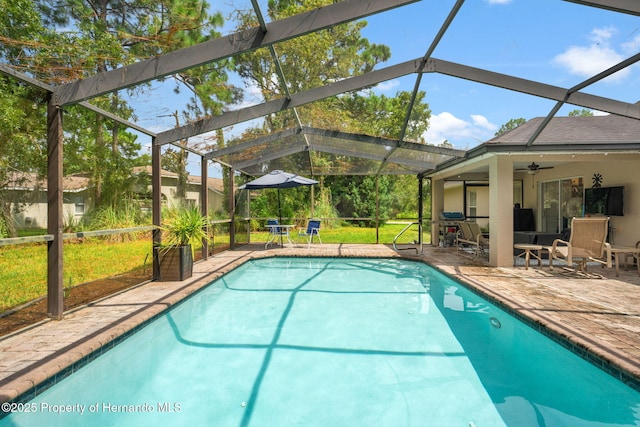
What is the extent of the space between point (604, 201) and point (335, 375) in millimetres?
8411

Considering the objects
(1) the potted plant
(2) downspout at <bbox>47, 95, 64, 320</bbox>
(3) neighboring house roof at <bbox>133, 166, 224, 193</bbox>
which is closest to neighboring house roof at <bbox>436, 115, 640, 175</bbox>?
(1) the potted plant

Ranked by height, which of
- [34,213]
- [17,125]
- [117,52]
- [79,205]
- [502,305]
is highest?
[117,52]

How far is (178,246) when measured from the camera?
6.03m

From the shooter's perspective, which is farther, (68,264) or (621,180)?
(621,180)

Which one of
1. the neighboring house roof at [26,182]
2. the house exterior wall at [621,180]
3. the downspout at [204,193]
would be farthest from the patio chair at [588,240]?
the neighboring house roof at [26,182]

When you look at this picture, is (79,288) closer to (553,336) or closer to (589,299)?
(553,336)

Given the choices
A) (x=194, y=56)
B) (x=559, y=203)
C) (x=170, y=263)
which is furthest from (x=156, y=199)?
(x=559, y=203)

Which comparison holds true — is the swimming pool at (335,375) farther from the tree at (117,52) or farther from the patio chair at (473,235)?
the patio chair at (473,235)

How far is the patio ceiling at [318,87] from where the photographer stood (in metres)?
3.51

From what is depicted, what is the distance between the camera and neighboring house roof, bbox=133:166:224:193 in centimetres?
607

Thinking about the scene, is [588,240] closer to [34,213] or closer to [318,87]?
[318,87]

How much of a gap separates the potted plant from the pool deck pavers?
0.65ft

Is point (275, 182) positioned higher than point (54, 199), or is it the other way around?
point (275, 182)

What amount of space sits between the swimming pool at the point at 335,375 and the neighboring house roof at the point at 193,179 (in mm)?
2538
